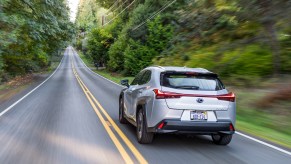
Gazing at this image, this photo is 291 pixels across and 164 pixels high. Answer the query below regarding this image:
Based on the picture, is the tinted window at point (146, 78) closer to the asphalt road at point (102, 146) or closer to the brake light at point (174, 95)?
the brake light at point (174, 95)

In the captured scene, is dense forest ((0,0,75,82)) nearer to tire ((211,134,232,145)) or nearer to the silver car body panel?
the silver car body panel

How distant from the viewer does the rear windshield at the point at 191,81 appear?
7.61 m

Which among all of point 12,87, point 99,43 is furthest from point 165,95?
point 99,43

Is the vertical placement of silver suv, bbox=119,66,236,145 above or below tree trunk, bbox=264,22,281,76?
below

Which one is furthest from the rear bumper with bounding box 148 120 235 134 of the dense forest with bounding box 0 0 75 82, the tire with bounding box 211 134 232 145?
the dense forest with bounding box 0 0 75 82

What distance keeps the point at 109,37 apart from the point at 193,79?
5666 centimetres

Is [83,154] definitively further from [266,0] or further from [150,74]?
[266,0]

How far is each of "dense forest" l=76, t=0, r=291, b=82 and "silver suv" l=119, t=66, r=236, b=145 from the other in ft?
31.0

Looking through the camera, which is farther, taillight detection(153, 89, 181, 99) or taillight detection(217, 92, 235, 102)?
taillight detection(217, 92, 235, 102)

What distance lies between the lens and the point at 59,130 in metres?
9.46

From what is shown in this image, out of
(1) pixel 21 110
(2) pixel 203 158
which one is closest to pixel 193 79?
(2) pixel 203 158

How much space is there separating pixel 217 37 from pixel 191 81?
19.0 m

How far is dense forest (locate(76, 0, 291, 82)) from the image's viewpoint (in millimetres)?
16812

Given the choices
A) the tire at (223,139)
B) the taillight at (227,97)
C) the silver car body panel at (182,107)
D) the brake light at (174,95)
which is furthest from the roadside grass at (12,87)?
the taillight at (227,97)
